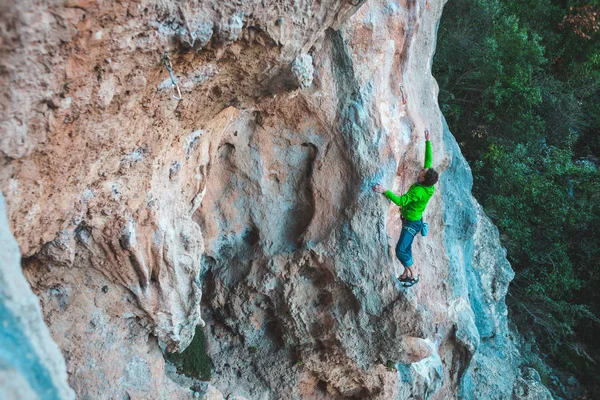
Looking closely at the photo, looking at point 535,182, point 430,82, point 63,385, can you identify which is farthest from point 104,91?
point 535,182

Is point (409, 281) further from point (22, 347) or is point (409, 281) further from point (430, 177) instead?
point (22, 347)

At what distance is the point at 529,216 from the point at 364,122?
668 centimetres

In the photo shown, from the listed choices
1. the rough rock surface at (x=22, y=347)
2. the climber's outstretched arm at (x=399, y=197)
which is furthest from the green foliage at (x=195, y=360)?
the rough rock surface at (x=22, y=347)

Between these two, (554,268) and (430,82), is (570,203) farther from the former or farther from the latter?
(430,82)

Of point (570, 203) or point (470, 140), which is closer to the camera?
point (570, 203)

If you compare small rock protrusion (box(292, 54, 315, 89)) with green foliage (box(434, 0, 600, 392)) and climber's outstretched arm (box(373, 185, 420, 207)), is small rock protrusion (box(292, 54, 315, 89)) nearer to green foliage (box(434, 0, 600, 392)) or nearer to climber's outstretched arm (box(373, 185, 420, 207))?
climber's outstretched arm (box(373, 185, 420, 207))

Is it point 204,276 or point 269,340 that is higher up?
point 204,276

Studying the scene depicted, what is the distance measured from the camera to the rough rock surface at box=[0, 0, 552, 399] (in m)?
2.58

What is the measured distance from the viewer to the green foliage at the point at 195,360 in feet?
16.3

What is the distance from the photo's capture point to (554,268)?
10.2 metres

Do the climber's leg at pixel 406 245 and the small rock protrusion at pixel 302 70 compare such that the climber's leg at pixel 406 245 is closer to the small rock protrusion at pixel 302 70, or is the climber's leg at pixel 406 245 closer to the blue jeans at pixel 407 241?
the blue jeans at pixel 407 241

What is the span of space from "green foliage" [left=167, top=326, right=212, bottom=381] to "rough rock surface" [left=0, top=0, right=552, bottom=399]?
18cm

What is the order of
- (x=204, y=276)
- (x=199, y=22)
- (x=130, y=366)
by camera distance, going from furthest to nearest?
(x=204, y=276), (x=130, y=366), (x=199, y=22)

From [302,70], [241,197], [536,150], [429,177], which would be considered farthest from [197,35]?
[536,150]
